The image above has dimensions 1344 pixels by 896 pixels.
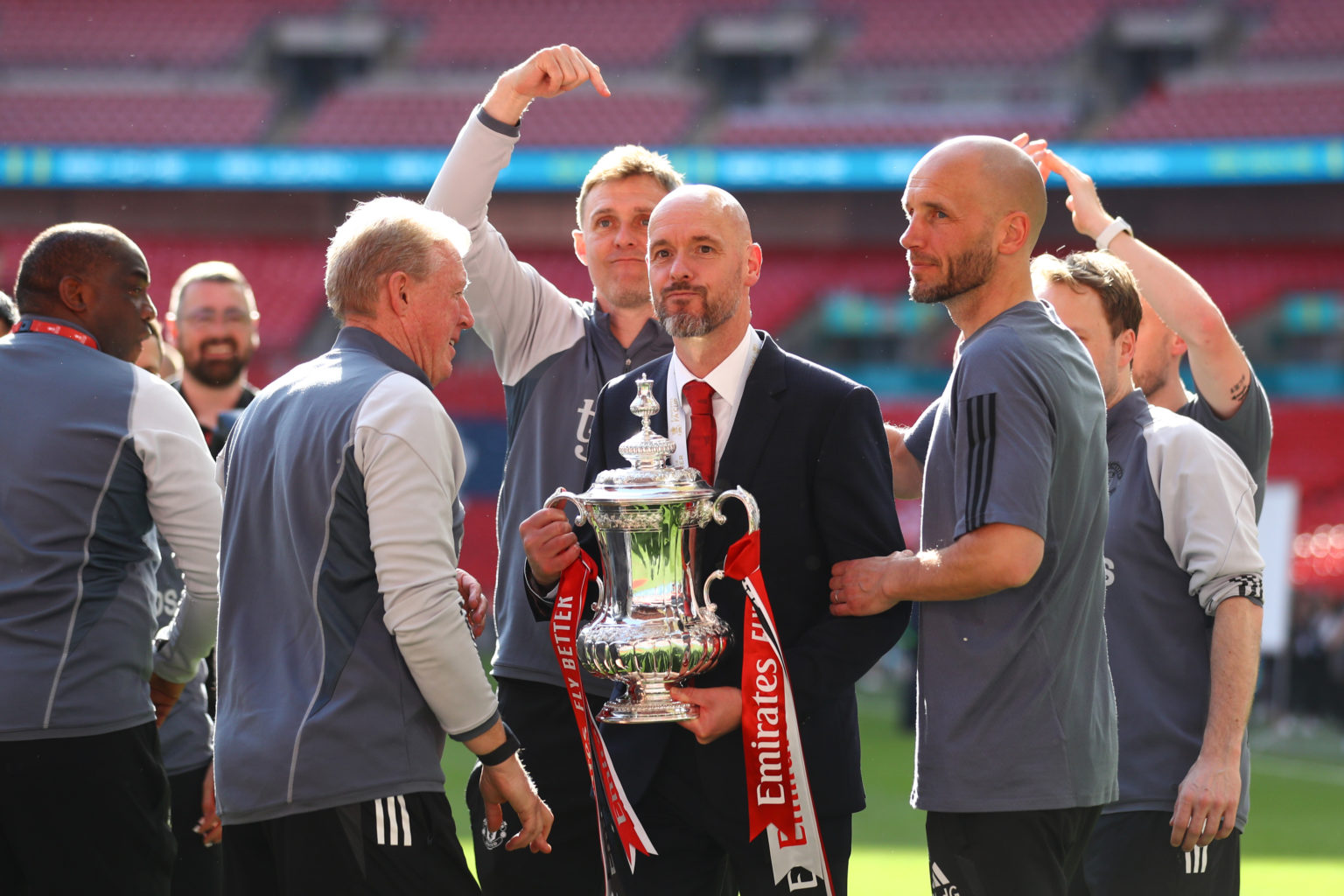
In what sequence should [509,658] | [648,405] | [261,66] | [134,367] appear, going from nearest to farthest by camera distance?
1. [648,405]
2. [134,367]
3. [509,658]
4. [261,66]

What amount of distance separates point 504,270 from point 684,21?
68.1 feet

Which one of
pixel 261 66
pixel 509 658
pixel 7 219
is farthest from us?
pixel 261 66

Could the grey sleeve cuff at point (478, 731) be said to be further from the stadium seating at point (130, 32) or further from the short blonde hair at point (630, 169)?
the stadium seating at point (130, 32)

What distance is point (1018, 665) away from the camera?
2578 mm

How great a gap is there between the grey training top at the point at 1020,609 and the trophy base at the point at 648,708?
46 cm

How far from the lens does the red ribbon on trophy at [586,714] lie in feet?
8.82

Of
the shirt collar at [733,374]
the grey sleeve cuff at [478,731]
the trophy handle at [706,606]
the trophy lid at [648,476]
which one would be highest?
the shirt collar at [733,374]

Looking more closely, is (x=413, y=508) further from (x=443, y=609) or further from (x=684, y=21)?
(x=684, y=21)

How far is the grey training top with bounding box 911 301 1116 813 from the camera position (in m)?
2.53

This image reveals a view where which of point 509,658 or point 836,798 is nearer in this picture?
point 836,798

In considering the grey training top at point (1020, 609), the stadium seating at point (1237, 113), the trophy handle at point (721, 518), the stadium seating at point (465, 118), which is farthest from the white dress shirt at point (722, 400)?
the stadium seating at point (1237, 113)

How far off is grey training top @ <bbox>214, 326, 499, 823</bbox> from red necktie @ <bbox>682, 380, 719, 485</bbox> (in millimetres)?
515

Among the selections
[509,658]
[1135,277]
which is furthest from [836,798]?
[1135,277]

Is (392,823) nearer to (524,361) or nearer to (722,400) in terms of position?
(722,400)
